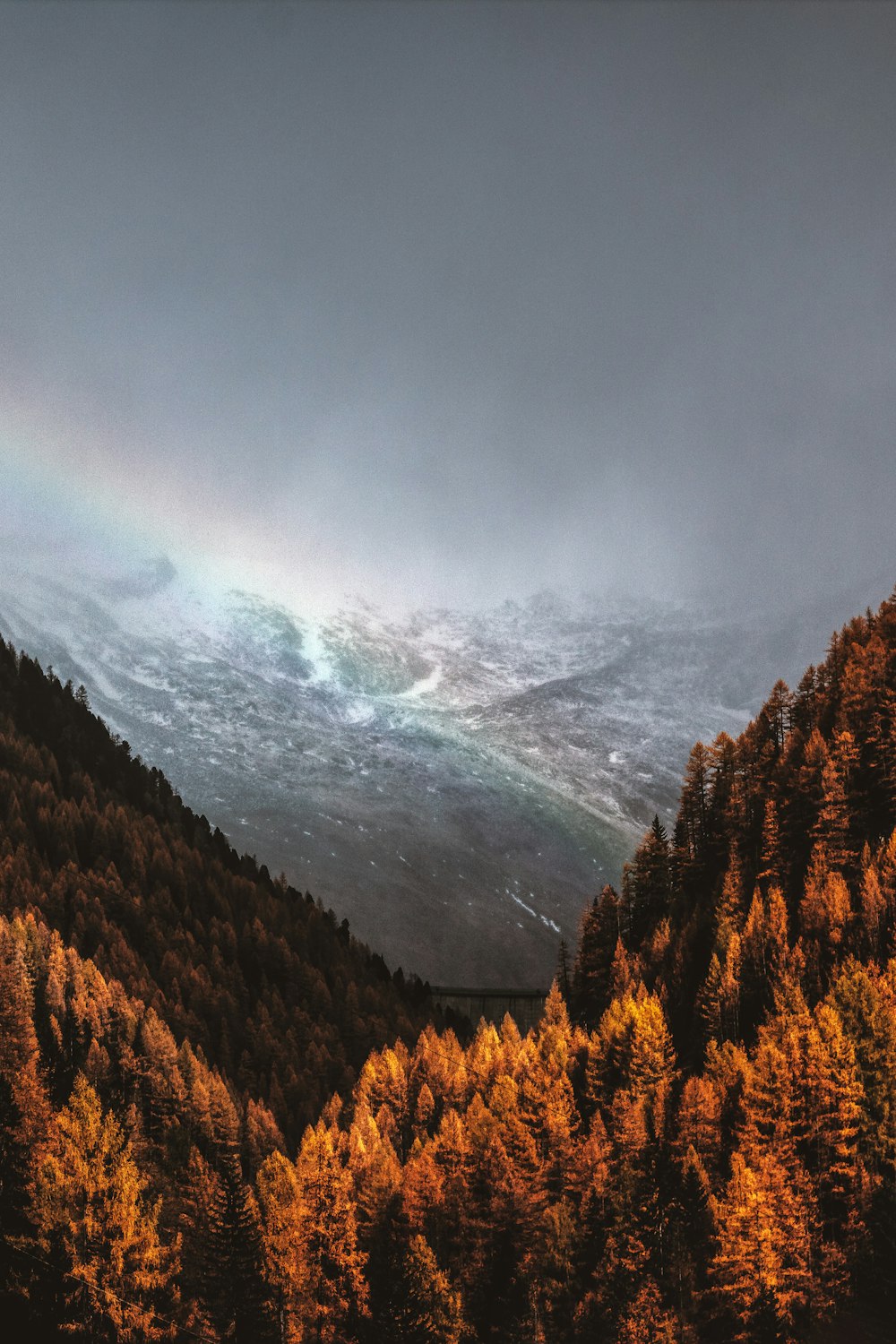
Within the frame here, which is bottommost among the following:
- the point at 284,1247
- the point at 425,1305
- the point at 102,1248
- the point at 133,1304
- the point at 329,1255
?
the point at 133,1304

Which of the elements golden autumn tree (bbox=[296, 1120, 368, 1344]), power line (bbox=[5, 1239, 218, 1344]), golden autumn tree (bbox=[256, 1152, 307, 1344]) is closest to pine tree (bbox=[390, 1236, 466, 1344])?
golden autumn tree (bbox=[296, 1120, 368, 1344])

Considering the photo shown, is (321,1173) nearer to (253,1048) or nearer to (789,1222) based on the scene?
(789,1222)

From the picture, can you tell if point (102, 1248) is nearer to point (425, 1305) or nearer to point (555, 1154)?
point (425, 1305)

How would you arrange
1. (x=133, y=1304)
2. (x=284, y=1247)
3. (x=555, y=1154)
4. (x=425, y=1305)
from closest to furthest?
(x=425, y=1305) < (x=133, y=1304) < (x=284, y=1247) < (x=555, y=1154)

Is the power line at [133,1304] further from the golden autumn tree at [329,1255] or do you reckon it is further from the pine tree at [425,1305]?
the pine tree at [425,1305]

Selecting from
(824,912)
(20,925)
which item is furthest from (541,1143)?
(20,925)

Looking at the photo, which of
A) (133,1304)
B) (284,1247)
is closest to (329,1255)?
(284,1247)

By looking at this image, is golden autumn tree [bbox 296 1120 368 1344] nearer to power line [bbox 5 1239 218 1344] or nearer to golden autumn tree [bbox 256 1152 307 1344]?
golden autumn tree [bbox 256 1152 307 1344]

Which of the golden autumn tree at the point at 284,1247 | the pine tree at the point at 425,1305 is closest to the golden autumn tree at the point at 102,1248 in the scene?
the golden autumn tree at the point at 284,1247
